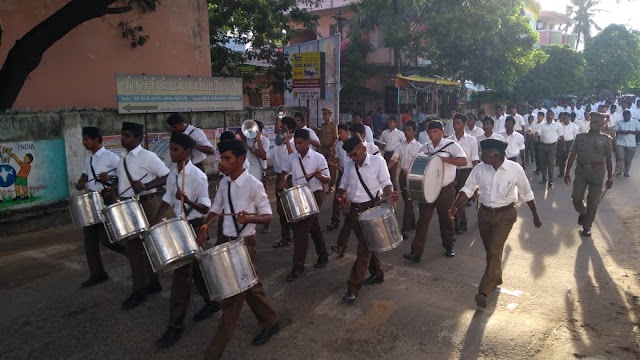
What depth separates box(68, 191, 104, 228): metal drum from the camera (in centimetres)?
535

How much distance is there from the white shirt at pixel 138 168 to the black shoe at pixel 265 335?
2.16 meters

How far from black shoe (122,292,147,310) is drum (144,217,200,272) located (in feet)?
4.89

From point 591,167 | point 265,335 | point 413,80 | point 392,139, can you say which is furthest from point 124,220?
point 413,80

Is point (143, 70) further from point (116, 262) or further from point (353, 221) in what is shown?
point (353, 221)

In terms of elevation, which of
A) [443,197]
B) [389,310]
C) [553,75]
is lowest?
[389,310]

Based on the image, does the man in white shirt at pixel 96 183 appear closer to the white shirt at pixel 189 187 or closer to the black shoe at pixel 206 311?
the white shirt at pixel 189 187

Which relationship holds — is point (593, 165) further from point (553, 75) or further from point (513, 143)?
point (553, 75)

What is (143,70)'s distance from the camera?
1244 centimetres

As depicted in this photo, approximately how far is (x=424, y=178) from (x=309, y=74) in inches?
323

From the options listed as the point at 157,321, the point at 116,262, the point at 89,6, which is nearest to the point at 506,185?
the point at 157,321

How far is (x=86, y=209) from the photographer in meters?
5.38

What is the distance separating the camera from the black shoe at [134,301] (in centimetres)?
510

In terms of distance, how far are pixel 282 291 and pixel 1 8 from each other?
9006 millimetres

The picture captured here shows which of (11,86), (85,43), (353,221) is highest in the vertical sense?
(85,43)
